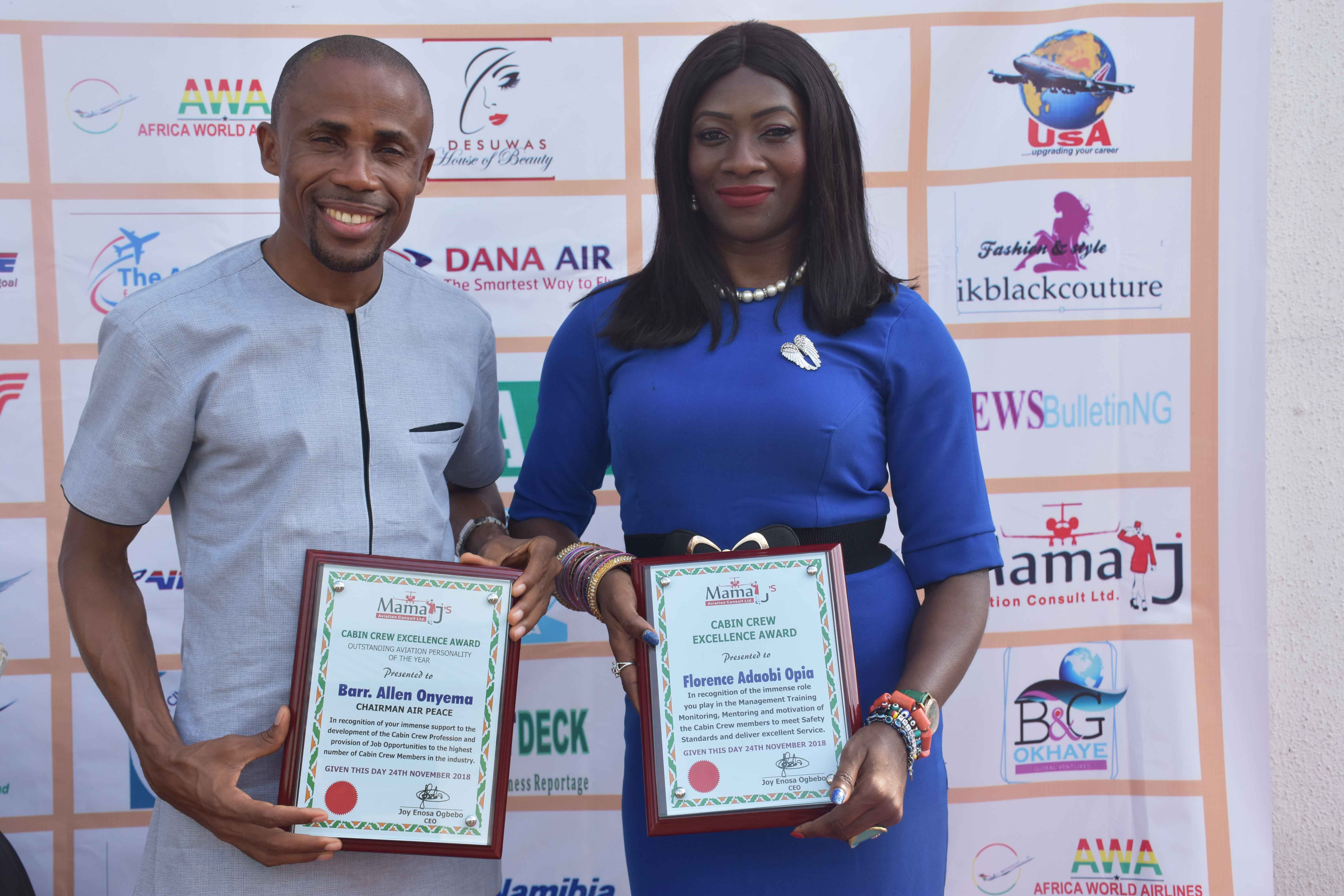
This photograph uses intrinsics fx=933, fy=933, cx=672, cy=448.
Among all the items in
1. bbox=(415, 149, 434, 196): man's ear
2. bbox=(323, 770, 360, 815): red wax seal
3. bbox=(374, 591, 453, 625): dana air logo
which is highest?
bbox=(415, 149, 434, 196): man's ear

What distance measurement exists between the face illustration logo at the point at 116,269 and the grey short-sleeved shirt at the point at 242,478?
1.48 meters

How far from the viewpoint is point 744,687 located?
4.68 ft

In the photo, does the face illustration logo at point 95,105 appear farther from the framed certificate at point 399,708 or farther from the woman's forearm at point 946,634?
the woman's forearm at point 946,634

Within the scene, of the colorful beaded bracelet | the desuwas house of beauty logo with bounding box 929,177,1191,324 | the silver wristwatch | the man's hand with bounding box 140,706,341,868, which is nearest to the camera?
the man's hand with bounding box 140,706,341,868

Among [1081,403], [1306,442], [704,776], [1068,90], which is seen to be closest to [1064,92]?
[1068,90]

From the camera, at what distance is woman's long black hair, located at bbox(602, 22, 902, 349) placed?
1.62 meters

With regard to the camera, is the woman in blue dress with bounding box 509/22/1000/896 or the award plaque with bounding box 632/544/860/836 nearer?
the award plaque with bounding box 632/544/860/836

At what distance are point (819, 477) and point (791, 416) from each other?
11cm

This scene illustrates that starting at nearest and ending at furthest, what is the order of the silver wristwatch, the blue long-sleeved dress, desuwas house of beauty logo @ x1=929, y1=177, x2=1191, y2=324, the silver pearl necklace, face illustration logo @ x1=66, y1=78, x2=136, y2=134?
the blue long-sleeved dress → the silver pearl necklace → the silver wristwatch → face illustration logo @ x1=66, y1=78, x2=136, y2=134 → desuwas house of beauty logo @ x1=929, y1=177, x2=1191, y2=324

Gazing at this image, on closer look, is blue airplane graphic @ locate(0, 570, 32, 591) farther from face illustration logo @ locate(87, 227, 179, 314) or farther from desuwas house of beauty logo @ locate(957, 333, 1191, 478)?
desuwas house of beauty logo @ locate(957, 333, 1191, 478)

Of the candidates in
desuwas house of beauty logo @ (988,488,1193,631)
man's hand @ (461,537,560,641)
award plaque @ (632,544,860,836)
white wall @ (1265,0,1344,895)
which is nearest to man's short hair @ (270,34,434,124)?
man's hand @ (461,537,560,641)

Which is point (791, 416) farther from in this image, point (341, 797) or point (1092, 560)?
point (1092, 560)

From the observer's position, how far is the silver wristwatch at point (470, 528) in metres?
1.84

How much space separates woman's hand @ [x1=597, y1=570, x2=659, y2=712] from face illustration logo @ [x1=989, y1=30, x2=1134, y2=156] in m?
2.08
